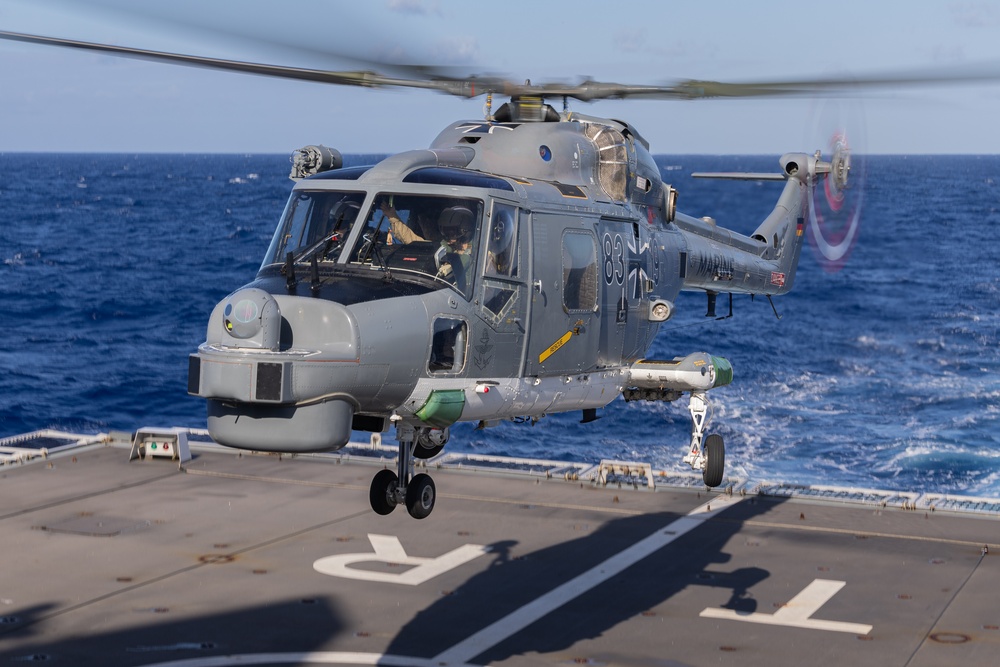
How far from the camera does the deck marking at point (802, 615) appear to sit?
16.4m

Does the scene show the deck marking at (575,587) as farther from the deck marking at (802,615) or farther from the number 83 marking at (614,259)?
the number 83 marking at (614,259)

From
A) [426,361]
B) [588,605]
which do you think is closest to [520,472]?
[588,605]

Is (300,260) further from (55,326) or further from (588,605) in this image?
(55,326)

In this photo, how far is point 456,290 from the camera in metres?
12.6

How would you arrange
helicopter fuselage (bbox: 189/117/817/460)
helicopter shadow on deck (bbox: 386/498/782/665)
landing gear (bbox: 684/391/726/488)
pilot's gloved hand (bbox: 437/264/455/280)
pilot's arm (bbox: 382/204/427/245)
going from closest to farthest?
helicopter fuselage (bbox: 189/117/817/460) < pilot's gloved hand (bbox: 437/264/455/280) < pilot's arm (bbox: 382/204/427/245) < helicopter shadow on deck (bbox: 386/498/782/665) < landing gear (bbox: 684/391/726/488)

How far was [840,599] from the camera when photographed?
57.5ft

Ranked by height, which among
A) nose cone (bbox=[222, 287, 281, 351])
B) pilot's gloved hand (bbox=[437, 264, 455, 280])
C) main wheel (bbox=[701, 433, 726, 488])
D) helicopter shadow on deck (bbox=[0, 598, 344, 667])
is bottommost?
helicopter shadow on deck (bbox=[0, 598, 344, 667])

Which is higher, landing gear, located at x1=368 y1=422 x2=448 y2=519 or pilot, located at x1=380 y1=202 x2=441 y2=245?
pilot, located at x1=380 y1=202 x2=441 y2=245

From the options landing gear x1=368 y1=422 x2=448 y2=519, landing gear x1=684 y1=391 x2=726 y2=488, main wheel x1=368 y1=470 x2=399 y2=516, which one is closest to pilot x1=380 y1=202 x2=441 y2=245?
landing gear x1=368 y1=422 x2=448 y2=519

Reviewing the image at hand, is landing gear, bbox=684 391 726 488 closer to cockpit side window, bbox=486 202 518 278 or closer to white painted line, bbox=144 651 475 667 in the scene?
cockpit side window, bbox=486 202 518 278

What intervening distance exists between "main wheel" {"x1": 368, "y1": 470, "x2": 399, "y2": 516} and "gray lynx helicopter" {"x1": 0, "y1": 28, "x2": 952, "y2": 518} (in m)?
0.02

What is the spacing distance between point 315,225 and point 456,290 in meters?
1.65

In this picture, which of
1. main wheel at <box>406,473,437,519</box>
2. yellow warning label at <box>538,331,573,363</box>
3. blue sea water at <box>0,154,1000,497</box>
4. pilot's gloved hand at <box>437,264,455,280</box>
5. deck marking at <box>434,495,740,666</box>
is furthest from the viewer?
blue sea water at <box>0,154,1000,497</box>

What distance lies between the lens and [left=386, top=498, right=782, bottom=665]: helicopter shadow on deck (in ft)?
51.9
